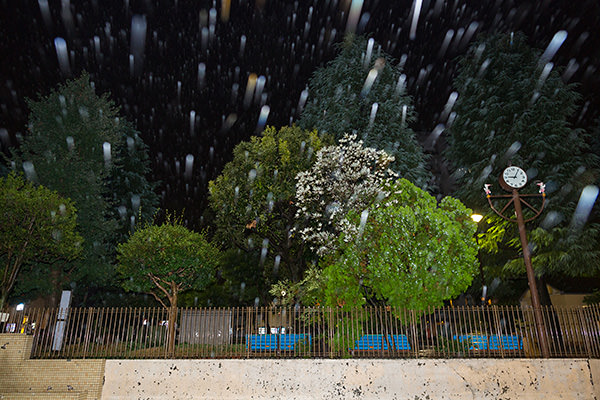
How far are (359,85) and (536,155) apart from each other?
10.9 m

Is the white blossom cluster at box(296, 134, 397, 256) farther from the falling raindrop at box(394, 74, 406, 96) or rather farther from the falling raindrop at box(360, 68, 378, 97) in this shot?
the falling raindrop at box(394, 74, 406, 96)

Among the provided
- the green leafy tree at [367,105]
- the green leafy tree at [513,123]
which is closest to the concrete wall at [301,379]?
the green leafy tree at [513,123]

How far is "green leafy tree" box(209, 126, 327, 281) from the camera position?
22.1 meters

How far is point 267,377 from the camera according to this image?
36.7 feet

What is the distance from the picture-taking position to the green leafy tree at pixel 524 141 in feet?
67.7

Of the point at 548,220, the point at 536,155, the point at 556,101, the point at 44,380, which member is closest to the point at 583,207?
the point at 548,220

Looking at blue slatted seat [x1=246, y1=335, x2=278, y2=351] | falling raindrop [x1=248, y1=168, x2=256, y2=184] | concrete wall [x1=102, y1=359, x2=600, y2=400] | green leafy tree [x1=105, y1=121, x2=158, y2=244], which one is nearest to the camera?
concrete wall [x1=102, y1=359, x2=600, y2=400]

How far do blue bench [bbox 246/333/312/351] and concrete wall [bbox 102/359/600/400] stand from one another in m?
0.59

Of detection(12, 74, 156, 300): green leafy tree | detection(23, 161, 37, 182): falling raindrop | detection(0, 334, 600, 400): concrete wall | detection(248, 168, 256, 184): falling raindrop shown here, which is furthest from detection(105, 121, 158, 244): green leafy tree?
detection(0, 334, 600, 400): concrete wall

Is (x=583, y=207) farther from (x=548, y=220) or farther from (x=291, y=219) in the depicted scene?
(x=291, y=219)

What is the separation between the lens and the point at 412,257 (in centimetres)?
1327

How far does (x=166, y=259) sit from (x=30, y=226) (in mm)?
5821

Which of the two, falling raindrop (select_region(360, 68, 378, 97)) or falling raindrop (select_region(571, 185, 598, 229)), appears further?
falling raindrop (select_region(360, 68, 378, 97))

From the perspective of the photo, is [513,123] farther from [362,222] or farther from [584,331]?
[584,331]
